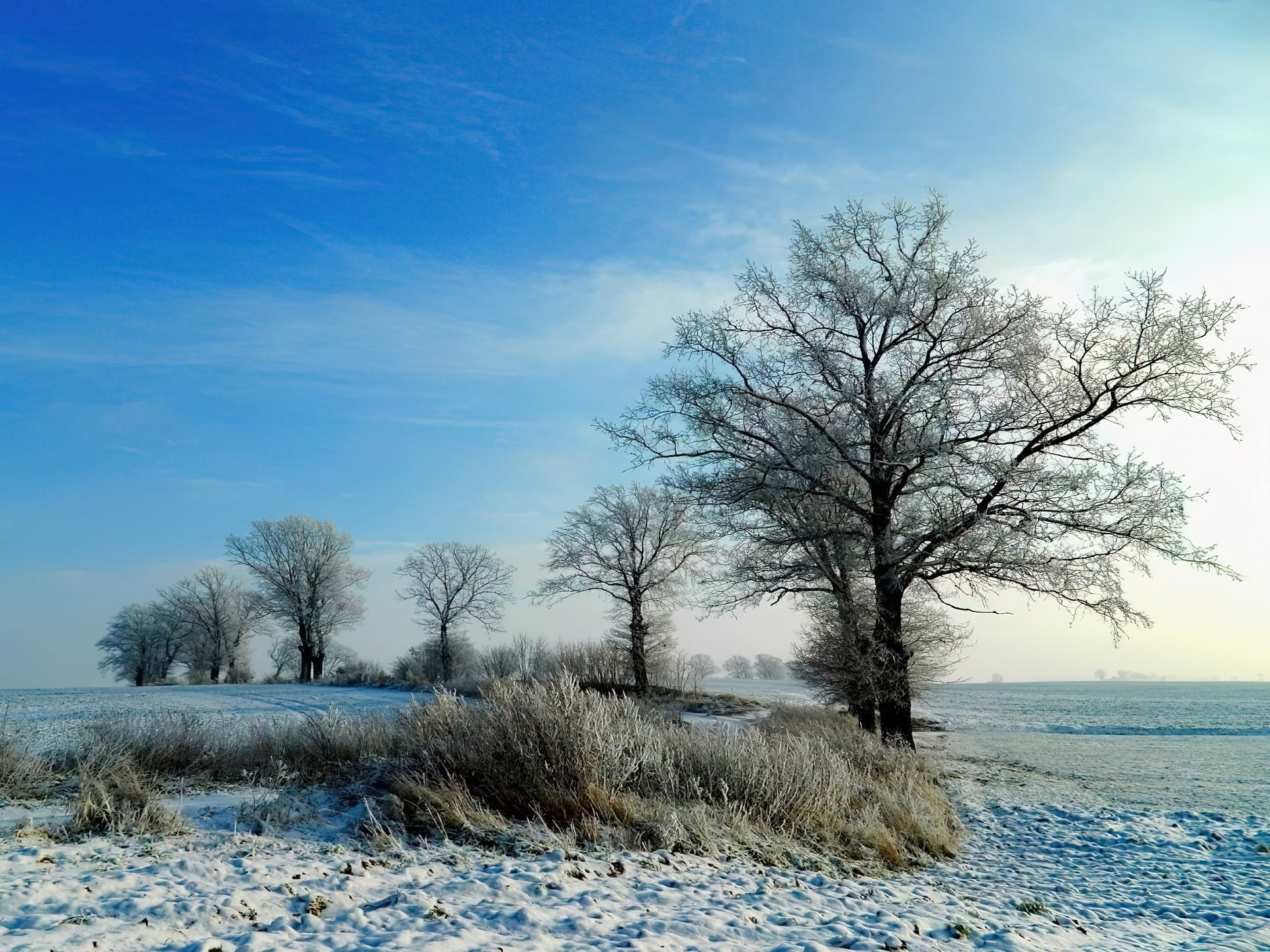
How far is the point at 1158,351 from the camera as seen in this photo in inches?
533

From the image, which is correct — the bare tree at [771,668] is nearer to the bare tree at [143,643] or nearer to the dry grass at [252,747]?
the bare tree at [143,643]

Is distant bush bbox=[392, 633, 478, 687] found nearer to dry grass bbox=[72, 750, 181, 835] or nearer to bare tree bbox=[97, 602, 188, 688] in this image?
bare tree bbox=[97, 602, 188, 688]

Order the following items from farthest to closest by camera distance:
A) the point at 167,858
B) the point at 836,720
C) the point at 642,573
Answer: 1. the point at 642,573
2. the point at 836,720
3. the point at 167,858

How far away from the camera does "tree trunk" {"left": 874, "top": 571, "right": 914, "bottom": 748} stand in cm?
1541

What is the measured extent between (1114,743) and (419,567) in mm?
36690

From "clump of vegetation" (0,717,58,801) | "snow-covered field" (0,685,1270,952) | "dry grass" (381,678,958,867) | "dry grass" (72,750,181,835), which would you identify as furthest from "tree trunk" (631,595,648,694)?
"dry grass" (72,750,181,835)

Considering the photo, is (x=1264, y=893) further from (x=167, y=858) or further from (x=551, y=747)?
(x=167, y=858)

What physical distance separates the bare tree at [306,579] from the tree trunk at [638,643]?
82.7 feet

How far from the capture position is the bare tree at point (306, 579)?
159 ft

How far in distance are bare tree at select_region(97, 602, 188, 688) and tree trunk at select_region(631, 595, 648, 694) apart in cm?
3694

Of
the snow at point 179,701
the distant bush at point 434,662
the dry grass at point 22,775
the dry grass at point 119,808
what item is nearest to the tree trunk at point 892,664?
the snow at point 179,701

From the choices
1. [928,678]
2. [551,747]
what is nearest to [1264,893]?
[551,747]

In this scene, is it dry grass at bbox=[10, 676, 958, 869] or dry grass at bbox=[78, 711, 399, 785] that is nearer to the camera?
dry grass at bbox=[10, 676, 958, 869]

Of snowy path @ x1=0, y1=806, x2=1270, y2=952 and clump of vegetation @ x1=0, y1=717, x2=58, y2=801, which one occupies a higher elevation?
clump of vegetation @ x1=0, y1=717, x2=58, y2=801
